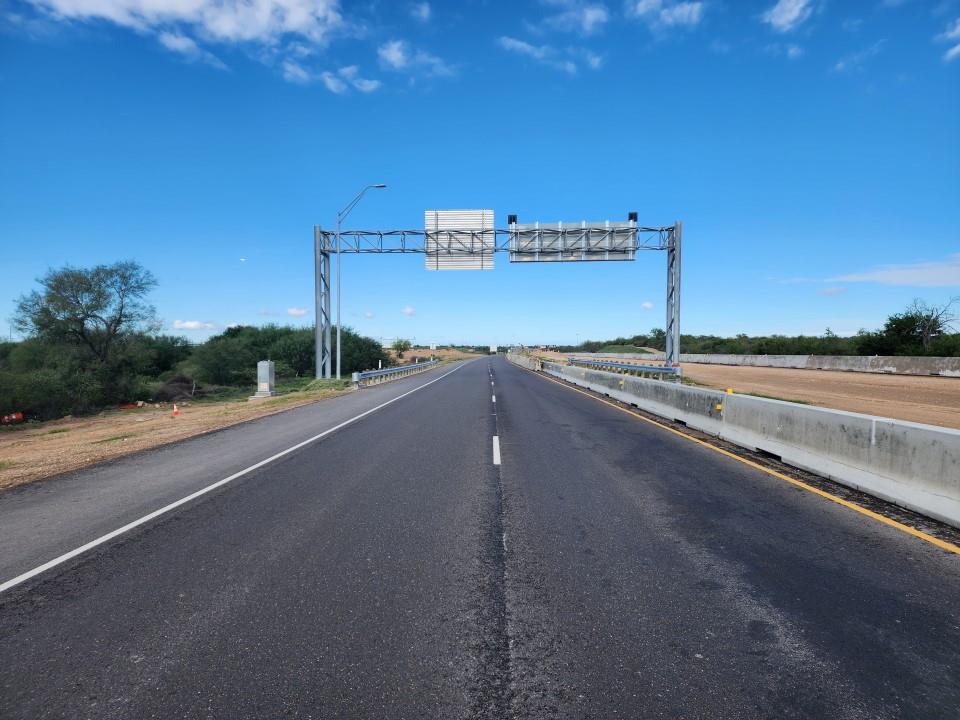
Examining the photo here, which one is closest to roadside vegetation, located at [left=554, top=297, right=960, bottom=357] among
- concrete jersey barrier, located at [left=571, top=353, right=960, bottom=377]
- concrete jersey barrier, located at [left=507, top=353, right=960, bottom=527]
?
concrete jersey barrier, located at [left=571, top=353, right=960, bottom=377]

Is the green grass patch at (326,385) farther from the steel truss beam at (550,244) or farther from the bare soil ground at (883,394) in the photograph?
the bare soil ground at (883,394)

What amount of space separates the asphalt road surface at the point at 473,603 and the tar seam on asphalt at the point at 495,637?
0.05 feet

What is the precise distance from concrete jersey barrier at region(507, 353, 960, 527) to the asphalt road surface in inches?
31.9

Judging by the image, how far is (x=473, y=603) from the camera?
405cm

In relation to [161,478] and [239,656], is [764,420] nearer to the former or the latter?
[239,656]

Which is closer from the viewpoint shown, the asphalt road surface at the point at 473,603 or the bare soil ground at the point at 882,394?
the asphalt road surface at the point at 473,603

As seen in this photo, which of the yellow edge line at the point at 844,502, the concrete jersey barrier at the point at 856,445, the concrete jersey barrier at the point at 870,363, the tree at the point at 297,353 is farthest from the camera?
the tree at the point at 297,353

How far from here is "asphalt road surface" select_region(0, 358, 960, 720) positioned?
2967 mm

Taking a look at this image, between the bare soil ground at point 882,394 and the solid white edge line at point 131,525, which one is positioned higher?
the bare soil ground at point 882,394

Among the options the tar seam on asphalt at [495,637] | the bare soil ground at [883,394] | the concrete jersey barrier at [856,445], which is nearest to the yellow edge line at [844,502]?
the concrete jersey barrier at [856,445]

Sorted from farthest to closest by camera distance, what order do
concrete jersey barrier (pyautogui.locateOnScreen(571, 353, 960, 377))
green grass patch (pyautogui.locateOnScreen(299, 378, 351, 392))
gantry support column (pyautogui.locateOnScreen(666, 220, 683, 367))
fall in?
concrete jersey barrier (pyautogui.locateOnScreen(571, 353, 960, 377))
green grass patch (pyautogui.locateOnScreen(299, 378, 351, 392))
gantry support column (pyautogui.locateOnScreen(666, 220, 683, 367))

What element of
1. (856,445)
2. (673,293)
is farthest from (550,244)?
(856,445)

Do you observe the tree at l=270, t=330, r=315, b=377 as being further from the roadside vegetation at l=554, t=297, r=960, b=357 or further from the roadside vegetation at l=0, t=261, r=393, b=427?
the roadside vegetation at l=554, t=297, r=960, b=357

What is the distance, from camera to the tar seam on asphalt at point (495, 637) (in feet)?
9.47
